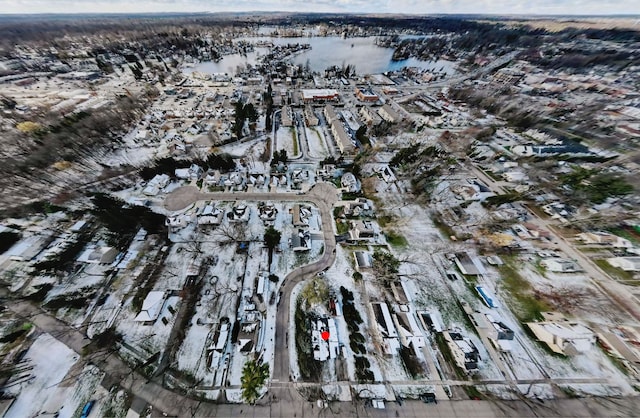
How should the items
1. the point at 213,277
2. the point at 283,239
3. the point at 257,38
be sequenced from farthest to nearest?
the point at 257,38, the point at 283,239, the point at 213,277

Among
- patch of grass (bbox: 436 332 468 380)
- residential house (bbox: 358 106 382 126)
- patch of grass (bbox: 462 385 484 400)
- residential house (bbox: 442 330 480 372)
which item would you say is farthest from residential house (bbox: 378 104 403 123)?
patch of grass (bbox: 462 385 484 400)

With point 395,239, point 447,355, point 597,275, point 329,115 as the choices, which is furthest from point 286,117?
point 597,275

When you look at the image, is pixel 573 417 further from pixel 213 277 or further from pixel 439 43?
pixel 439 43

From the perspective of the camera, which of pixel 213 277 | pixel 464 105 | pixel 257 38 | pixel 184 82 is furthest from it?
pixel 257 38

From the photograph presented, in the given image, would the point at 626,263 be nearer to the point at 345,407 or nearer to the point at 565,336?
the point at 565,336

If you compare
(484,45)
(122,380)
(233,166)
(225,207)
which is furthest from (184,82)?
(484,45)

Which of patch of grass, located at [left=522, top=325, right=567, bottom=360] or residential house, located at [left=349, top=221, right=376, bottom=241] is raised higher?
residential house, located at [left=349, top=221, right=376, bottom=241]

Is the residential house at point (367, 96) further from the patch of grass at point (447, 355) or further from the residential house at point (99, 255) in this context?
the residential house at point (99, 255)

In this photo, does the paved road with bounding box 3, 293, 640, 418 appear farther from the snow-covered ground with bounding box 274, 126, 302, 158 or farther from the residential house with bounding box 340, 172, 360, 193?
the snow-covered ground with bounding box 274, 126, 302, 158
